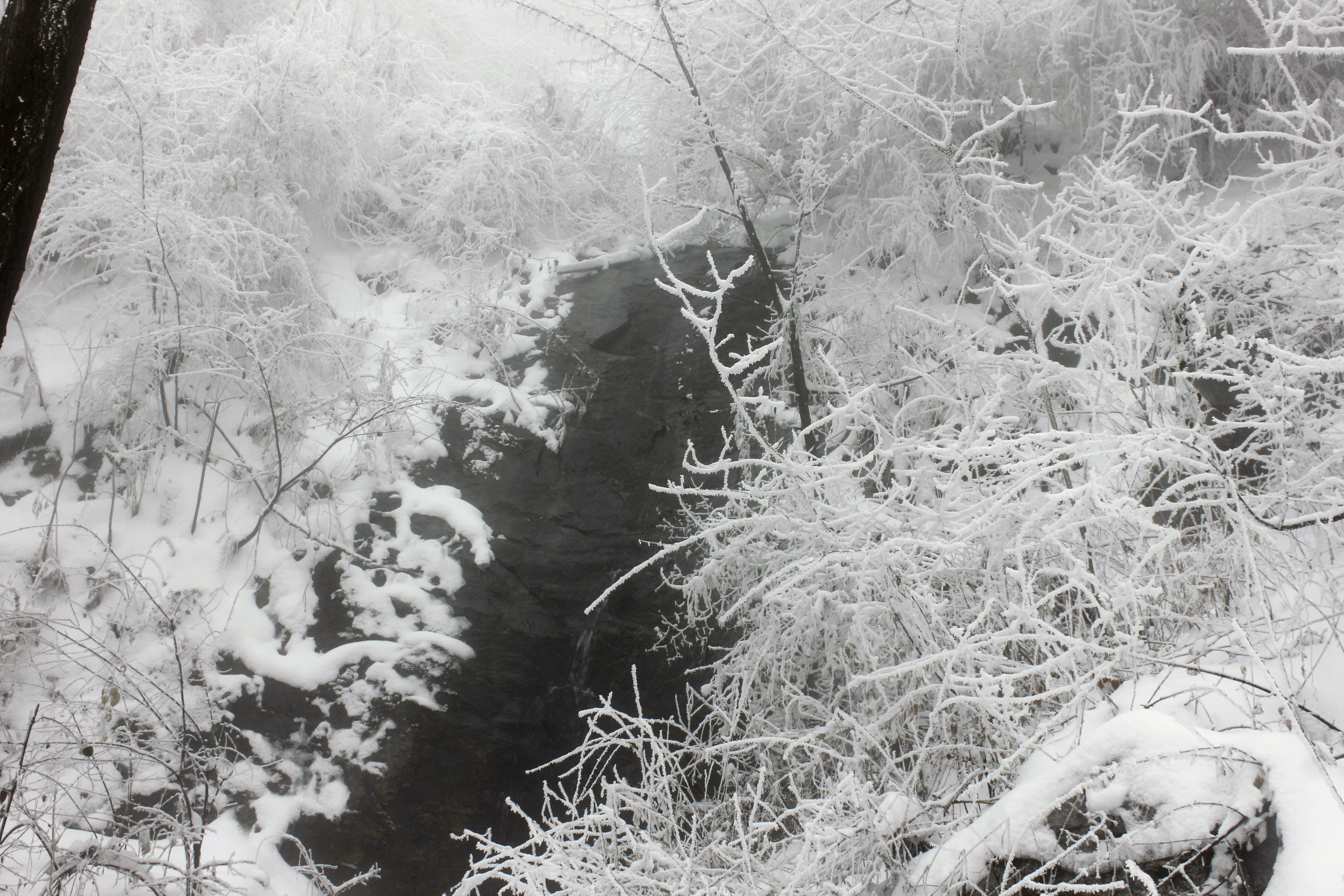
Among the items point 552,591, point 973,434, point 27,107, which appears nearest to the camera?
point 27,107

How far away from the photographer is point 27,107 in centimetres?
180

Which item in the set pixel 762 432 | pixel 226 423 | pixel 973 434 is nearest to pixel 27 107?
pixel 973 434

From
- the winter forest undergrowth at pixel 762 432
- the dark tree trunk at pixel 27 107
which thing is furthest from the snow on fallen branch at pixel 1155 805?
the dark tree trunk at pixel 27 107

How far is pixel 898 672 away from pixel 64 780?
4.01 m

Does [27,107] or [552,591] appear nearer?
[27,107]

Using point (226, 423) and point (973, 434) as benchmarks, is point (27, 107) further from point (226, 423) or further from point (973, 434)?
point (226, 423)

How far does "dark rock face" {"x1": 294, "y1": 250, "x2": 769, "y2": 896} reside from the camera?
4.14m

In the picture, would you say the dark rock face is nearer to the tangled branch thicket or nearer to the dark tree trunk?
the tangled branch thicket

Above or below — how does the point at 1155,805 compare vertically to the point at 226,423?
above

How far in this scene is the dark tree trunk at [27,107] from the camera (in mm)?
1771

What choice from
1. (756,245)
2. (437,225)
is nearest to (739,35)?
(756,245)

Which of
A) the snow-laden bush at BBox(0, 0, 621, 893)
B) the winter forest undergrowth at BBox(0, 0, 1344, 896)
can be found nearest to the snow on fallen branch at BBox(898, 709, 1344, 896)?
the winter forest undergrowth at BBox(0, 0, 1344, 896)

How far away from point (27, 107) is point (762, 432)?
4257 mm

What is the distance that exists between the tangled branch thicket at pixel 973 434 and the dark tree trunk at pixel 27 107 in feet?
6.78
